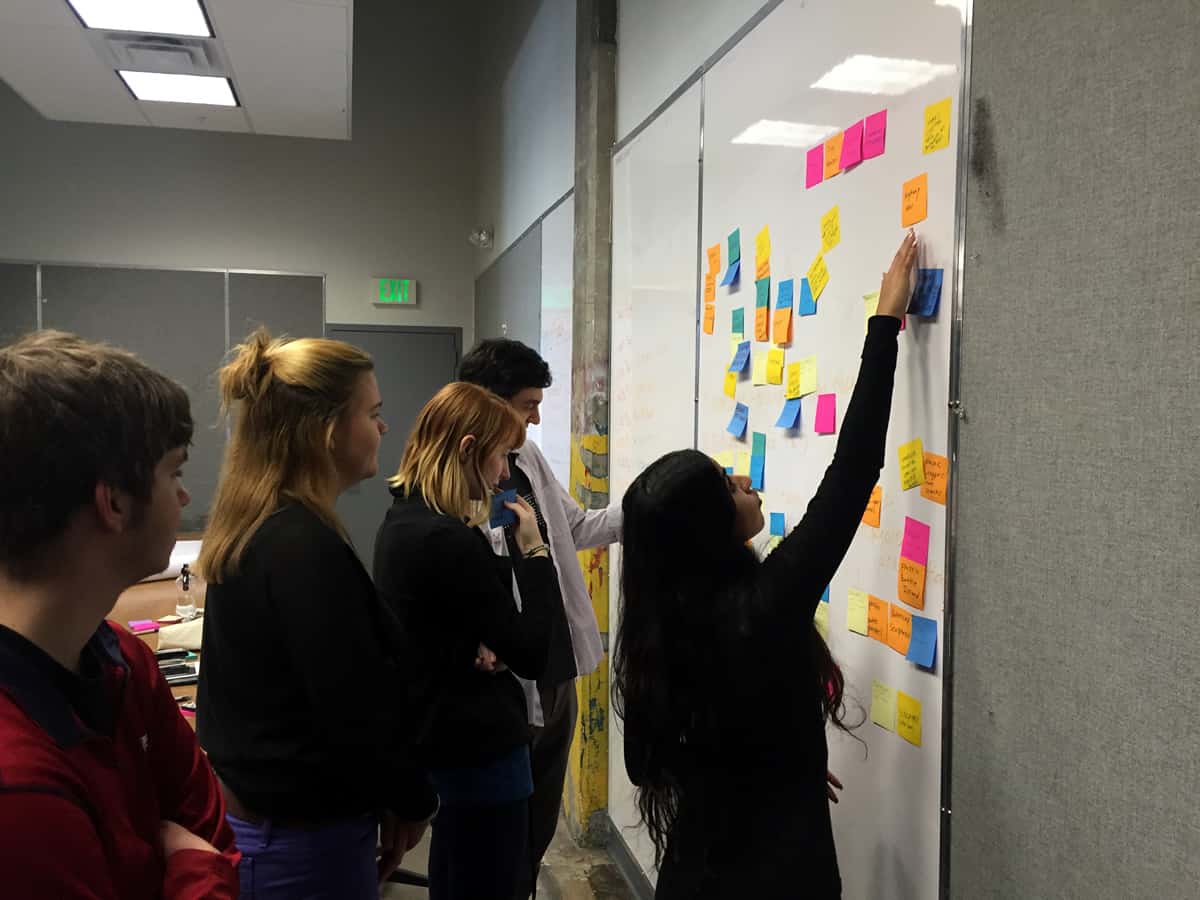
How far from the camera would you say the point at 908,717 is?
1.39 metres

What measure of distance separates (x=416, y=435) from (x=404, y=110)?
5.08 meters

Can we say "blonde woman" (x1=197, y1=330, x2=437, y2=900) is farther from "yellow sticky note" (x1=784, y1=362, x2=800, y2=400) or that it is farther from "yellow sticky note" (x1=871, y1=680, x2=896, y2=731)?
"yellow sticky note" (x1=784, y1=362, x2=800, y2=400)

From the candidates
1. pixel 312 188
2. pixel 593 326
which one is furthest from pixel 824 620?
pixel 312 188

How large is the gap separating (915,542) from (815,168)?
0.73 metres

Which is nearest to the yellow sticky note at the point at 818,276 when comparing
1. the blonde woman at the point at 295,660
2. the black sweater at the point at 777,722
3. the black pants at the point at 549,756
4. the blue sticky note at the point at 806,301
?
the blue sticky note at the point at 806,301

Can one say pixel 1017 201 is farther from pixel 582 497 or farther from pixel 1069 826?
pixel 582 497

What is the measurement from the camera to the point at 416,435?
1653 millimetres

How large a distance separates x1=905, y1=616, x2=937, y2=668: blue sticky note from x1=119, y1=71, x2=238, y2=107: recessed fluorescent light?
415 cm

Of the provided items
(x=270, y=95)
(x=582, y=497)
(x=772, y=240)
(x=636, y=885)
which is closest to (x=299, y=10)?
(x=270, y=95)

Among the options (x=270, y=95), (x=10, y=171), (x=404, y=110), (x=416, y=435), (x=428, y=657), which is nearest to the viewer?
(x=428, y=657)

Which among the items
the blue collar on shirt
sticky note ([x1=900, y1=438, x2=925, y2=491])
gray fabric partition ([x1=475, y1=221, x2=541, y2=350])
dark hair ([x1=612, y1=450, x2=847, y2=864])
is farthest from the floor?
the blue collar on shirt

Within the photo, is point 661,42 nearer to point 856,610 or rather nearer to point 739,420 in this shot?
point 739,420

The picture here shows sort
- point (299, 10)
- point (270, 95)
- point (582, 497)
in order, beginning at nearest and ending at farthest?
point (582, 497) < point (299, 10) < point (270, 95)

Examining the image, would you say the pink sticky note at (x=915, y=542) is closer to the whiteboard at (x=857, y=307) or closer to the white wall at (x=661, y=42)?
the whiteboard at (x=857, y=307)
